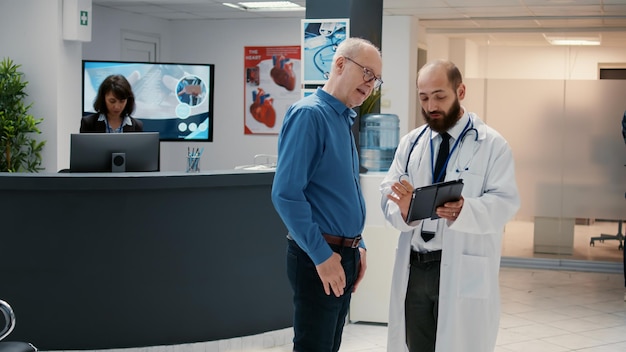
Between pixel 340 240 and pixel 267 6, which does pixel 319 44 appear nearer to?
pixel 340 240

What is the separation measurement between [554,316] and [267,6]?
4.94m

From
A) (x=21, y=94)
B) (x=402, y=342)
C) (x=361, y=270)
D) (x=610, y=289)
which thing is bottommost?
(x=610, y=289)

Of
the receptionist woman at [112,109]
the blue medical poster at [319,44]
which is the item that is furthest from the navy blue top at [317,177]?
the receptionist woman at [112,109]

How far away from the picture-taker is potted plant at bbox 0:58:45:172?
7.45m

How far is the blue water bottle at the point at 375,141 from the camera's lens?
5809mm

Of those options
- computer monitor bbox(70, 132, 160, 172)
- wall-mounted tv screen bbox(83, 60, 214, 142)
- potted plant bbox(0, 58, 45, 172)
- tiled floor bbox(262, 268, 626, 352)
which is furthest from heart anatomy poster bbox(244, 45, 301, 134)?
computer monitor bbox(70, 132, 160, 172)

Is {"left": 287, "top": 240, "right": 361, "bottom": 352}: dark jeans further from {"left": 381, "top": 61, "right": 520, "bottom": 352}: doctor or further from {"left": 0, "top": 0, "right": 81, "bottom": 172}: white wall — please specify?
{"left": 0, "top": 0, "right": 81, "bottom": 172}: white wall

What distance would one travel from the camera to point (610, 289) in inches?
294

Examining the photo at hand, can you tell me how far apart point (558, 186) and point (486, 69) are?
1363 millimetres

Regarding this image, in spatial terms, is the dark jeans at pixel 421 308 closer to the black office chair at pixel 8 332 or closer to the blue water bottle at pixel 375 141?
the black office chair at pixel 8 332

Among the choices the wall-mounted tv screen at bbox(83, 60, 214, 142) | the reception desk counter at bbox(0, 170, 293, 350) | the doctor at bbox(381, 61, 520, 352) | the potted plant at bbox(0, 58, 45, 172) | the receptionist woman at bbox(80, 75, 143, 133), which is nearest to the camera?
the doctor at bbox(381, 61, 520, 352)

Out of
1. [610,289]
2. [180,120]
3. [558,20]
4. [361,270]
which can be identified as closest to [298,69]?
[180,120]

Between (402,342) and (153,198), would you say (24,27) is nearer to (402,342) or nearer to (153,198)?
(153,198)

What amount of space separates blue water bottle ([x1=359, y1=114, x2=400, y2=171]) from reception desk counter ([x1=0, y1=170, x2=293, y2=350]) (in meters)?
1.02
